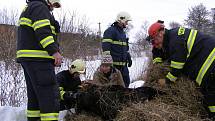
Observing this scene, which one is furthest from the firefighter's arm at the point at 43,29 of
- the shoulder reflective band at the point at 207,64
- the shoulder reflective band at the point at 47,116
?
the shoulder reflective band at the point at 207,64

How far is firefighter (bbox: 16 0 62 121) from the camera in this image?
3.44 m

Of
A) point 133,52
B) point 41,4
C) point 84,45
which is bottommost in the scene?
point 133,52

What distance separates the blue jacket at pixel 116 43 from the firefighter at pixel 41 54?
277cm

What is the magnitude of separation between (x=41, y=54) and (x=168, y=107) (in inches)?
65.8

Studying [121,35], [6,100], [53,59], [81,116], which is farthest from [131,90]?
[6,100]

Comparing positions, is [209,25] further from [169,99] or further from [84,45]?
[169,99]

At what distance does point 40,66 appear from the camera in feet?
11.5

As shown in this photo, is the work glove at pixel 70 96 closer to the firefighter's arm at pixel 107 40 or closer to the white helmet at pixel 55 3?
the white helmet at pixel 55 3

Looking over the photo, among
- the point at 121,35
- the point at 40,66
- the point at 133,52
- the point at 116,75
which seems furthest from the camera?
the point at 133,52

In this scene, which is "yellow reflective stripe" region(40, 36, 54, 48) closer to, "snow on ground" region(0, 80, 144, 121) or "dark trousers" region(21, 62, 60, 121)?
"dark trousers" region(21, 62, 60, 121)

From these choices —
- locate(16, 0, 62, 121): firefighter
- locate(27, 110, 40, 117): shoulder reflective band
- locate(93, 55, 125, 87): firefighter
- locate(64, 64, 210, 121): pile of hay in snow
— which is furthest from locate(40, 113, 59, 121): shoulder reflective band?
locate(93, 55, 125, 87): firefighter

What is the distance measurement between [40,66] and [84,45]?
206 inches

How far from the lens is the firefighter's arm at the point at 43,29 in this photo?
3.41m

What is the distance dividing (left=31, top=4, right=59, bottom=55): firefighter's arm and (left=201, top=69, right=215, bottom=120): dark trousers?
195 centimetres
